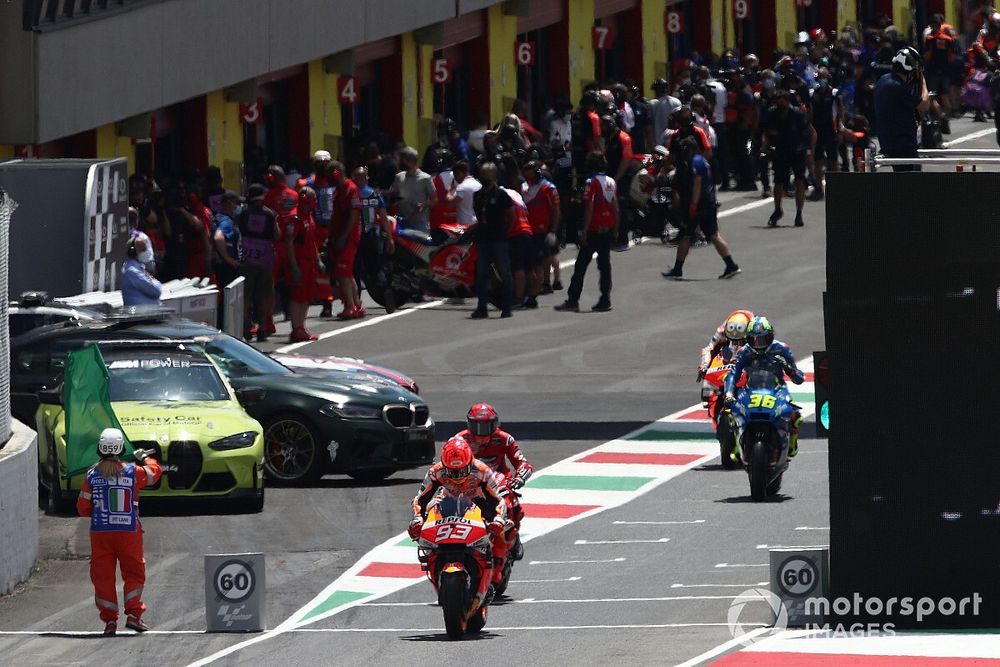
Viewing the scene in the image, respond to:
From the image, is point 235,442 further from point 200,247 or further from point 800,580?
point 200,247

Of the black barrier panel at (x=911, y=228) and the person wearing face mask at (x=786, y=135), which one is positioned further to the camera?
the person wearing face mask at (x=786, y=135)

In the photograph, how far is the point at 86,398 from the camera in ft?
62.4

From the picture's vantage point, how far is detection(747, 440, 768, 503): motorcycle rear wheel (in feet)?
63.6

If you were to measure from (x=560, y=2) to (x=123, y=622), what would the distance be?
2952 cm

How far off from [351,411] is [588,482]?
220 cm

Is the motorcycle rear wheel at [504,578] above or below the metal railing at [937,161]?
below

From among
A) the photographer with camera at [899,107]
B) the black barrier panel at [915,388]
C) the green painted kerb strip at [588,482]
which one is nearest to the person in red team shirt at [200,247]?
the green painted kerb strip at [588,482]

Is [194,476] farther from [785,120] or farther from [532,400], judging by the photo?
[785,120]

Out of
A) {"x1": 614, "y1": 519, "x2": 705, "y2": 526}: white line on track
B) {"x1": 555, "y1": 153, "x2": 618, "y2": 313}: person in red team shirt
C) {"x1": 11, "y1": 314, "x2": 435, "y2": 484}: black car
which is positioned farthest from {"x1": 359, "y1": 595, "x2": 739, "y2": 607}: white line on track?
{"x1": 555, "y1": 153, "x2": 618, "y2": 313}: person in red team shirt

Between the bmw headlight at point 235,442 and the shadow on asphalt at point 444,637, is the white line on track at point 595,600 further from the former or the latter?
the bmw headlight at point 235,442

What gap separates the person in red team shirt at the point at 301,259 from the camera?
2792 cm

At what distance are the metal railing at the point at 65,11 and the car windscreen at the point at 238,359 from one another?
7.51 metres

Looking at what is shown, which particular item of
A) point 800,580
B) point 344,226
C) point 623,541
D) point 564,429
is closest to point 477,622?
point 800,580

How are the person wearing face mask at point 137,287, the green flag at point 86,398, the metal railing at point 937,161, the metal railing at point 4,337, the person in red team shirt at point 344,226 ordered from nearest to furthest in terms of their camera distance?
1. the metal railing at point 937,161
2. the metal railing at point 4,337
3. the green flag at point 86,398
4. the person wearing face mask at point 137,287
5. the person in red team shirt at point 344,226
